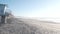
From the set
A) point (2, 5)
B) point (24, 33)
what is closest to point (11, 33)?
point (24, 33)

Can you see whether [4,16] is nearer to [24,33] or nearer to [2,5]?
[2,5]

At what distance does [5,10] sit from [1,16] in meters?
1.47

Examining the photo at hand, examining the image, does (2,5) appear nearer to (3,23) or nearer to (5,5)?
(5,5)

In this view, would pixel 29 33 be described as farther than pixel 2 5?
No

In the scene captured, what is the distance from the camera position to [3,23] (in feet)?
76.5

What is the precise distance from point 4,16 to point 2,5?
2.22m

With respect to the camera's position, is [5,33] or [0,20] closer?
[5,33]

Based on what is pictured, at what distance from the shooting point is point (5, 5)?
24.5 metres

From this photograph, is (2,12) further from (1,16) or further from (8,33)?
(8,33)

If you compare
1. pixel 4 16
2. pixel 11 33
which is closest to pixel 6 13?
pixel 4 16

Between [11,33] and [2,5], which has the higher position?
[2,5]

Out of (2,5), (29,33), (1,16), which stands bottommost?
(29,33)

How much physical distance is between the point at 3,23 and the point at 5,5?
3.55 metres

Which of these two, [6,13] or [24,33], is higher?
[6,13]
